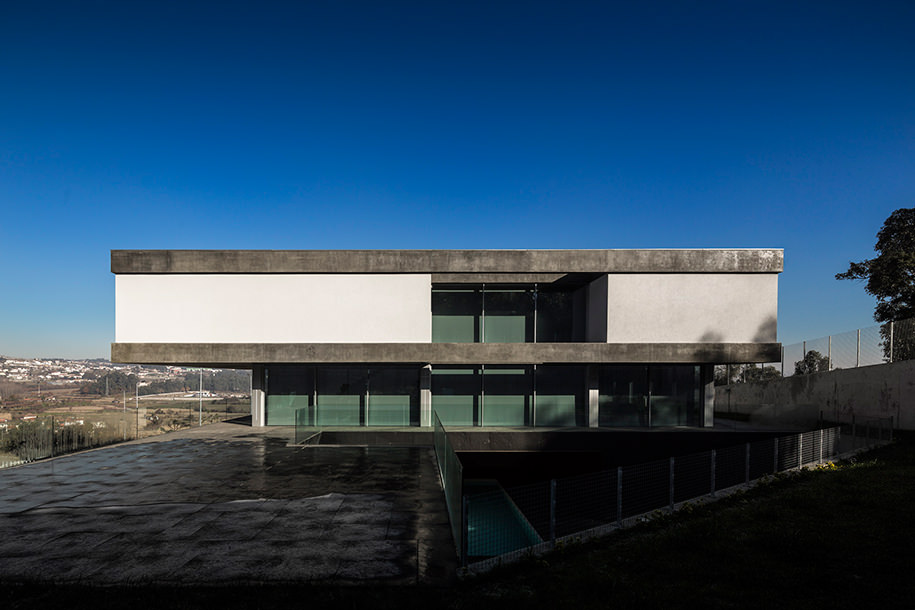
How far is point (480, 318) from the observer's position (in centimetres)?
2323

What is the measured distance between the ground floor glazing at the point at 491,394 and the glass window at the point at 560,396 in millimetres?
44

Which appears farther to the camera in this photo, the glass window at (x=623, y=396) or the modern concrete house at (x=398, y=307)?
the glass window at (x=623, y=396)

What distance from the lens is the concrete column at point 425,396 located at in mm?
22156

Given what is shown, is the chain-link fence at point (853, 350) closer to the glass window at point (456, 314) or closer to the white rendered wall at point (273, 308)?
the glass window at point (456, 314)

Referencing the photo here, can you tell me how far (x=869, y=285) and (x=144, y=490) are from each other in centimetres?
3650

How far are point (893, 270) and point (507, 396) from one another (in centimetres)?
2352

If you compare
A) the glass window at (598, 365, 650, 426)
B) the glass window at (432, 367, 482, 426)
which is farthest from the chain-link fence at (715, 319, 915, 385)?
the glass window at (432, 367, 482, 426)

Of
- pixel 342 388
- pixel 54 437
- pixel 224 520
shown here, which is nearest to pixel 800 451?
pixel 224 520

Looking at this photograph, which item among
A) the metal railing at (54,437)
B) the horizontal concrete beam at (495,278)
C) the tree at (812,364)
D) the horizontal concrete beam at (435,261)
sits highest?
the horizontal concrete beam at (435,261)

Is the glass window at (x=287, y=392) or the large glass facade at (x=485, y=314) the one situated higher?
the large glass facade at (x=485, y=314)

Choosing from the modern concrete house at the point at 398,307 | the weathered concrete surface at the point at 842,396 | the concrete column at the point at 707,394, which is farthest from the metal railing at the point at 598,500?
the modern concrete house at the point at 398,307

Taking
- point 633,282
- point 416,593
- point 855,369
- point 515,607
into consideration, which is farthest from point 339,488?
point 855,369

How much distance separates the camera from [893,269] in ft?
90.6

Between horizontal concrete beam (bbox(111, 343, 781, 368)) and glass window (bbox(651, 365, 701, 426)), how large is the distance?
60.5 inches
